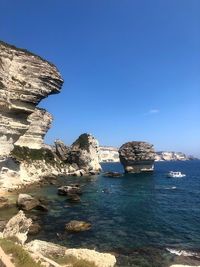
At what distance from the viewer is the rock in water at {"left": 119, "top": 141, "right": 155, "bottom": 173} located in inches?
4958

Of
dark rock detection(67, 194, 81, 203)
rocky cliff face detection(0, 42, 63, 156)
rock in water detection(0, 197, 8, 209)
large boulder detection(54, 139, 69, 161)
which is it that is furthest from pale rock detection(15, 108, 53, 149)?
rock in water detection(0, 197, 8, 209)

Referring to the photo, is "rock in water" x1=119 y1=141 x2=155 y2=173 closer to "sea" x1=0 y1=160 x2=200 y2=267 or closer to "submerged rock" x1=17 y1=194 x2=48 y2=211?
"sea" x1=0 y1=160 x2=200 y2=267

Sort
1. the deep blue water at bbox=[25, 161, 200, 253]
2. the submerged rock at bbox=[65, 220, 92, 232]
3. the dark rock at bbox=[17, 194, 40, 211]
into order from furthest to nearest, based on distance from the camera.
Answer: the dark rock at bbox=[17, 194, 40, 211] → the submerged rock at bbox=[65, 220, 92, 232] → the deep blue water at bbox=[25, 161, 200, 253]

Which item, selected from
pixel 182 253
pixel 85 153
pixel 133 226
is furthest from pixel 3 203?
pixel 85 153

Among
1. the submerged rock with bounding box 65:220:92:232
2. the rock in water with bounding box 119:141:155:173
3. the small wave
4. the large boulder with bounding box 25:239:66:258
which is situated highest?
the rock in water with bounding box 119:141:155:173

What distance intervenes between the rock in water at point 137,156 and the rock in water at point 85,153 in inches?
492

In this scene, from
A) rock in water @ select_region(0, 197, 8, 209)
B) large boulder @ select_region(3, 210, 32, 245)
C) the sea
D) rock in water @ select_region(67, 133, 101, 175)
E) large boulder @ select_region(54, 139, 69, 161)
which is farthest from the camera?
large boulder @ select_region(54, 139, 69, 161)

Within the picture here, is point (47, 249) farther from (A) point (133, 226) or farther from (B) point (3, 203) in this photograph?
(B) point (3, 203)

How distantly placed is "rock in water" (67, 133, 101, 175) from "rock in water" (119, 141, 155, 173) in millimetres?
12496

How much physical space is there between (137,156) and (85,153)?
21.2 m

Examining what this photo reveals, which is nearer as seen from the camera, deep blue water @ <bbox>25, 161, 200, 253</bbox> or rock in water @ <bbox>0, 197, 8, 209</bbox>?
deep blue water @ <bbox>25, 161, 200, 253</bbox>

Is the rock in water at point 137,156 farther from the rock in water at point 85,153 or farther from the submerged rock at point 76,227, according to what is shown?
the submerged rock at point 76,227

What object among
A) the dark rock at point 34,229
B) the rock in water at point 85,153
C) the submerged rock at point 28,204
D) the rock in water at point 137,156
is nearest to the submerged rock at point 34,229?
the dark rock at point 34,229

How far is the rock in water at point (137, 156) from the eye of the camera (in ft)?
413
